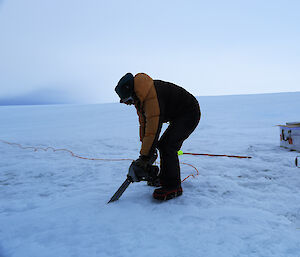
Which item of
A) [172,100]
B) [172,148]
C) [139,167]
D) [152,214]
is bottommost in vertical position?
[152,214]

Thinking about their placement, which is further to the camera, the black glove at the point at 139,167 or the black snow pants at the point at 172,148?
the black snow pants at the point at 172,148

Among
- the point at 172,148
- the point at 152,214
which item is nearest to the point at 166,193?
the point at 152,214

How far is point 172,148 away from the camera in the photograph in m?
2.18

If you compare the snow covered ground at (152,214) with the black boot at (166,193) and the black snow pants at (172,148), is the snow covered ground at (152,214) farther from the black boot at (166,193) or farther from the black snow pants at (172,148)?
the black snow pants at (172,148)

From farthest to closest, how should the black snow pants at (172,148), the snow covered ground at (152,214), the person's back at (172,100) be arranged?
the black snow pants at (172,148) < the person's back at (172,100) < the snow covered ground at (152,214)

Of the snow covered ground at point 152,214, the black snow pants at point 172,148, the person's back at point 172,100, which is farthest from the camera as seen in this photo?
the black snow pants at point 172,148

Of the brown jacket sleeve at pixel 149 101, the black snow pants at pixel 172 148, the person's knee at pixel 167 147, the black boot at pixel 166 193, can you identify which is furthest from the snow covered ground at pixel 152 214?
the brown jacket sleeve at pixel 149 101

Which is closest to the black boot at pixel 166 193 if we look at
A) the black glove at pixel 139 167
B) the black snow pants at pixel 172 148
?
the black snow pants at pixel 172 148

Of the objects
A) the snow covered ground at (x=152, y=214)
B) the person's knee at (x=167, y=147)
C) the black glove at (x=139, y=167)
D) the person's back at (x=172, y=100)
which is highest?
the person's back at (x=172, y=100)

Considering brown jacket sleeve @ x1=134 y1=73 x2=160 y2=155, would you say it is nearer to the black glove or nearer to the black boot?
the black glove

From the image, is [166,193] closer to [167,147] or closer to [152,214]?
[152,214]

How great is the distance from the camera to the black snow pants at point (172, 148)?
2.17 metres

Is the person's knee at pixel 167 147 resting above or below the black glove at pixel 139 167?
above

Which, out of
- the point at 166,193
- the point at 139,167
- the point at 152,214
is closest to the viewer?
the point at 152,214
